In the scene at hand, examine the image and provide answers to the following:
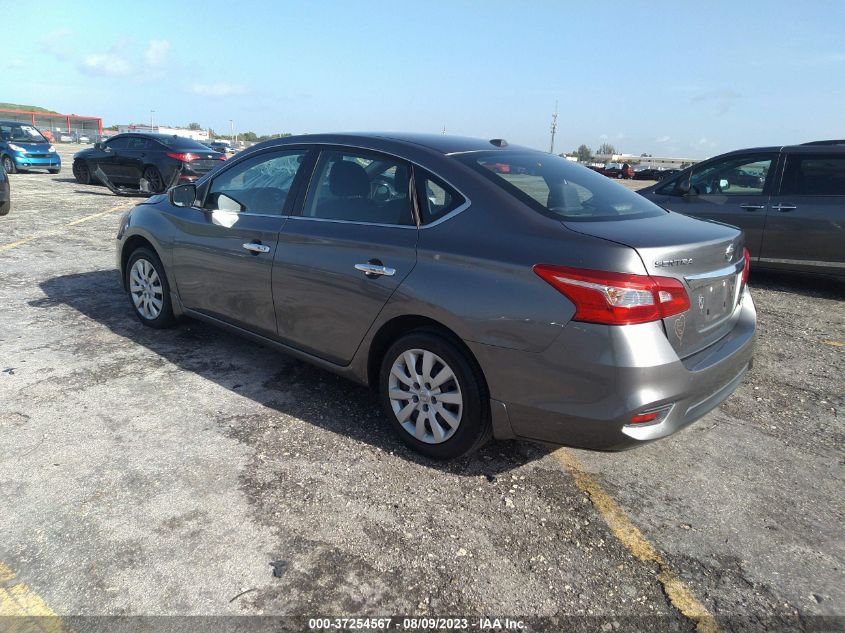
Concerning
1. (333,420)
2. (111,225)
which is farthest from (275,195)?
(111,225)

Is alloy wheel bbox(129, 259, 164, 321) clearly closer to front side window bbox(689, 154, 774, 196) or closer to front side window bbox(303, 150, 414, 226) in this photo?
front side window bbox(303, 150, 414, 226)

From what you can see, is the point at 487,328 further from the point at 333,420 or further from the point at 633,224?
the point at 333,420

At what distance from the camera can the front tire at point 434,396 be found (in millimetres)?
3023

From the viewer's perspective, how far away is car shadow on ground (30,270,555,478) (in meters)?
3.42

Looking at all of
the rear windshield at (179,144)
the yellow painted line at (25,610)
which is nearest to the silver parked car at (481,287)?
the yellow painted line at (25,610)

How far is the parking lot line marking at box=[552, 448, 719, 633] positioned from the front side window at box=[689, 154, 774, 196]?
17.5ft

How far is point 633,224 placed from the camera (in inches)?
120

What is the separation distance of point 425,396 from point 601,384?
950mm

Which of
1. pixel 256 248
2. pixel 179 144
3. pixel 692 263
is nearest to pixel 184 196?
pixel 256 248

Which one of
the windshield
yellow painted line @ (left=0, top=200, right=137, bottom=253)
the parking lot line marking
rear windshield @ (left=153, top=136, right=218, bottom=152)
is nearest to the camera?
the parking lot line marking

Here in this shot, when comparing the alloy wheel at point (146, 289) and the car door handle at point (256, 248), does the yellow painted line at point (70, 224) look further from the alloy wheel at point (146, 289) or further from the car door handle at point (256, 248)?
the car door handle at point (256, 248)

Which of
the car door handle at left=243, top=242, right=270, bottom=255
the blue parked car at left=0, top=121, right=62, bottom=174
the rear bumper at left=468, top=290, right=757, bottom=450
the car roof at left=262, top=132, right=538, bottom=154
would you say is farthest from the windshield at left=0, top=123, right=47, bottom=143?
the rear bumper at left=468, top=290, right=757, bottom=450

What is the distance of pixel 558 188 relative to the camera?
3352 millimetres

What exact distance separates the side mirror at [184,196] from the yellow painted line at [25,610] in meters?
2.90
